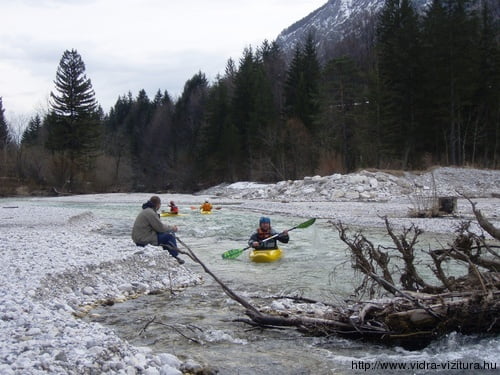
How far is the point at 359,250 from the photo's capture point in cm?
671

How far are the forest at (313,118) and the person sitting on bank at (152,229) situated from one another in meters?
28.0

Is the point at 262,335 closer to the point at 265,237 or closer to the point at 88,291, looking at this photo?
the point at 88,291

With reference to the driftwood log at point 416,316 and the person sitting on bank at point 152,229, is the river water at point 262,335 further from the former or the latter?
the person sitting on bank at point 152,229

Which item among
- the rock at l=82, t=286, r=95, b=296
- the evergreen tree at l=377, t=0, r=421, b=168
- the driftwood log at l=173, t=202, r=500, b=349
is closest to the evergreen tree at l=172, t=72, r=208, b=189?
the evergreen tree at l=377, t=0, r=421, b=168

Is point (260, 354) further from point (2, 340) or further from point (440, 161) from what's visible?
point (440, 161)

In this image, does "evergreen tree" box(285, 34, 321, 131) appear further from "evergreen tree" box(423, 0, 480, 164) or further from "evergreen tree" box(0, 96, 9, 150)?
"evergreen tree" box(0, 96, 9, 150)

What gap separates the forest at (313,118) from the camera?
3638cm

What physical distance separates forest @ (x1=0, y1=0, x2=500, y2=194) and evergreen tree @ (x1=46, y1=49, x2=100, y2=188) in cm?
11

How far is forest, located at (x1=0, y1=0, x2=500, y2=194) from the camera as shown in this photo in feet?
119

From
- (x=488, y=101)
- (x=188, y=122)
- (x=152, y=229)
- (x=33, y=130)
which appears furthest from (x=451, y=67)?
(x=33, y=130)

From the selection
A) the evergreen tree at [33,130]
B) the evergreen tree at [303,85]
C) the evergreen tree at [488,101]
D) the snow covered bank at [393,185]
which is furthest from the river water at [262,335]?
the evergreen tree at [33,130]

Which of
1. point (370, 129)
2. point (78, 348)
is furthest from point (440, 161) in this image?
point (78, 348)

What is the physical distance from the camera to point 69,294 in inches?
295

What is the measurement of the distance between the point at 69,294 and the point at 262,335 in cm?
329
